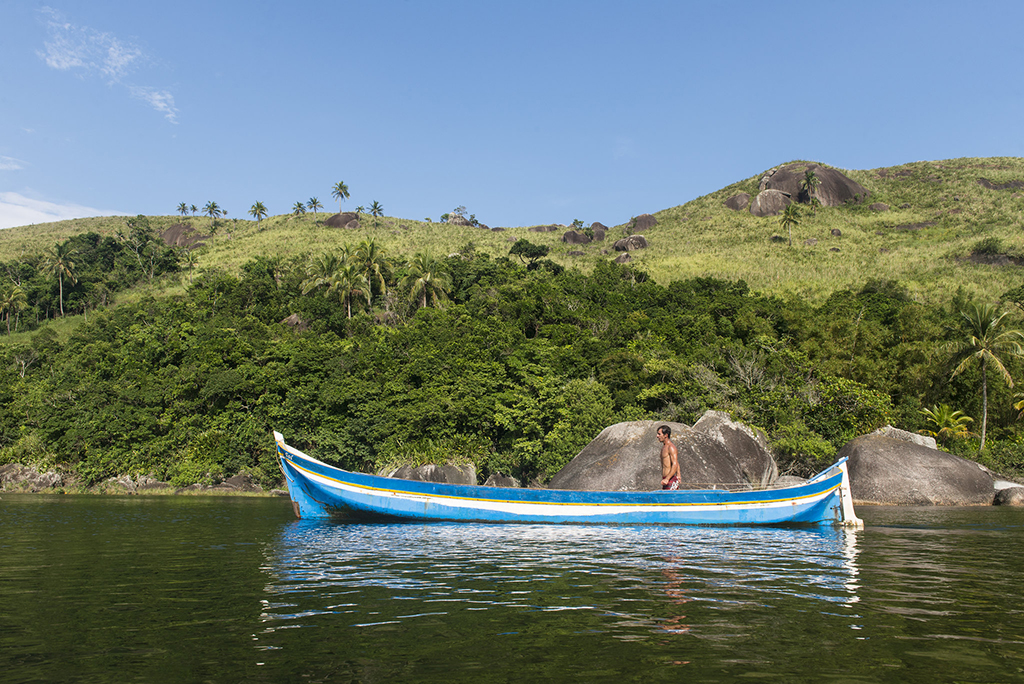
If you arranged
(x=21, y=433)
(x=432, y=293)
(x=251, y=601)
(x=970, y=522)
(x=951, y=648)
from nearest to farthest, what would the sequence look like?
(x=951, y=648) < (x=251, y=601) < (x=970, y=522) < (x=21, y=433) < (x=432, y=293)

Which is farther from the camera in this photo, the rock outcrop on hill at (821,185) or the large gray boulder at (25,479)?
the rock outcrop on hill at (821,185)

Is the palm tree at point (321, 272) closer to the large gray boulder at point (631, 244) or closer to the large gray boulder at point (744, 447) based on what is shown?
the large gray boulder at point (631, 244)

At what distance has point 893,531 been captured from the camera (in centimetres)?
1962

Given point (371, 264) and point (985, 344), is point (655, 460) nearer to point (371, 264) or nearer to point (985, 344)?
point (985, 344)

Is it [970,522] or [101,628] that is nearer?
[101,628]

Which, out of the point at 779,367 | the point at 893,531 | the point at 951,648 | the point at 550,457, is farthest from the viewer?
the point at 779,367

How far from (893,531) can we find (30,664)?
21793mm

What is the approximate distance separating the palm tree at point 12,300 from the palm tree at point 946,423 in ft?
343

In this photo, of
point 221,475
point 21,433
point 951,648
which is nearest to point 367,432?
point 221,475

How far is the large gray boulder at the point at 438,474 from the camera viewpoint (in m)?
35.2

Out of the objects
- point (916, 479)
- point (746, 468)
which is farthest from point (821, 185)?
point (746, 468)

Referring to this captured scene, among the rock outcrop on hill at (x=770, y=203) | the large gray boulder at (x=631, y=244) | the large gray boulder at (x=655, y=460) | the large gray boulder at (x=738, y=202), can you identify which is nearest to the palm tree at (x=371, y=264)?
the large gray boulder at (x=631, y=244)

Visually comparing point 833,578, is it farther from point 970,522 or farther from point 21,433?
point 21,433

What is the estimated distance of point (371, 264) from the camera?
69.1m
